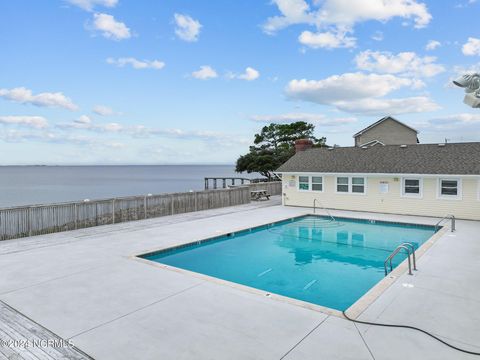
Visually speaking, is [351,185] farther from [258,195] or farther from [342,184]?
[258,195]

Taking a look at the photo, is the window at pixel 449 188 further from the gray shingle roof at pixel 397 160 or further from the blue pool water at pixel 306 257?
the blue pool water at pixel 306 257

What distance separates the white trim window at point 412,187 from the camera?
1669cm

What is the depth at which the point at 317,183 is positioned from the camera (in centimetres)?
2000

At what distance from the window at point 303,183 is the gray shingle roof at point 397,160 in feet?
1.74

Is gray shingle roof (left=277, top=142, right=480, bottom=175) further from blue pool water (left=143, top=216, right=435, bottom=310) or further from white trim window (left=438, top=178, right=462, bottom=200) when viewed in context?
blue pool water (left=143, top=216, right=435, bottom=310)

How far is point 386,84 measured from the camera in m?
24.8

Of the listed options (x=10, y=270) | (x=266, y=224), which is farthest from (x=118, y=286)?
(x=266, y=224)

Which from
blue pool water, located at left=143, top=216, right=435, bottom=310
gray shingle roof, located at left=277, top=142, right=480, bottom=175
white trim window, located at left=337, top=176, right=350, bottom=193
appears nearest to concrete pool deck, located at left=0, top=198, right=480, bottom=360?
blue pool water, located at left=143, top=216, right=435, bottom=310

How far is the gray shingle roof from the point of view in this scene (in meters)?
16.1

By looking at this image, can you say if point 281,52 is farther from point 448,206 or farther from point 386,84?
point 448,206

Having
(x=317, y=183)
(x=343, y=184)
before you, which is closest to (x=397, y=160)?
(x=343, y=184)

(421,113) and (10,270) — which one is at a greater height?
(421,113)

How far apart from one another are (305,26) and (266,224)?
51.9ft

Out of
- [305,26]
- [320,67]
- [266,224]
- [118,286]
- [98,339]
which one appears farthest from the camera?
[320,67]
